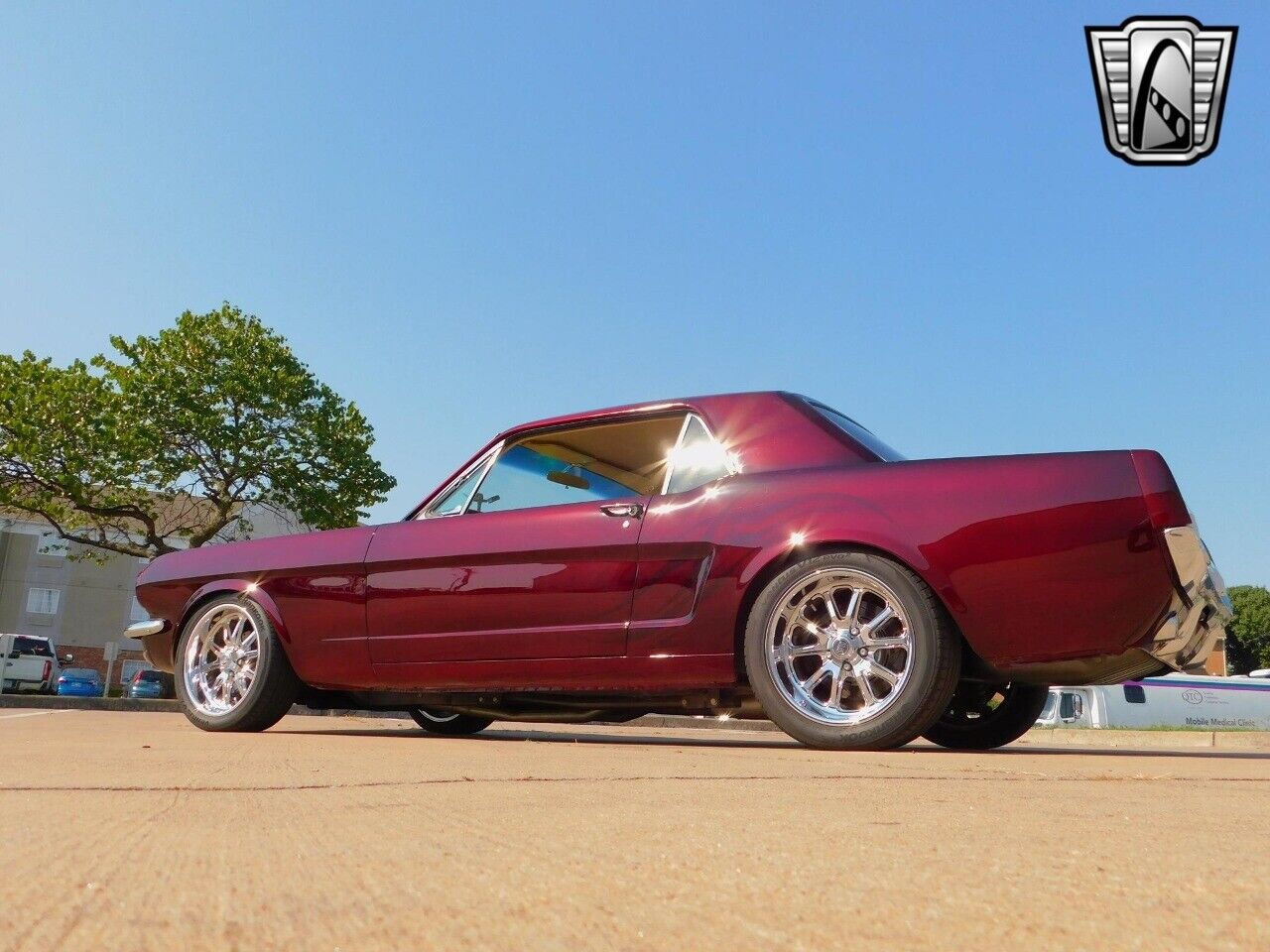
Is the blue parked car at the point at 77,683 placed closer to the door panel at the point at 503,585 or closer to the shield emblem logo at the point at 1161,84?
the door panel at the point at 503,585

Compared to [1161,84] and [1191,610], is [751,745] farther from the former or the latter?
[1161,84]

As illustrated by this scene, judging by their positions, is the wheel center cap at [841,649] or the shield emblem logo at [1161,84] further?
the shield emblem logo at [1161,84]

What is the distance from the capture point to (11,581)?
51000mm

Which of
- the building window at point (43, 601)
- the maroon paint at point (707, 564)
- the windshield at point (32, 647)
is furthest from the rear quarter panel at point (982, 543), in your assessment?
the building window at point (43, 601)

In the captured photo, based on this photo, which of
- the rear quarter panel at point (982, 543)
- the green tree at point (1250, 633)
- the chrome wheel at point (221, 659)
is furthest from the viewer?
the green tree at point (1250, 633)

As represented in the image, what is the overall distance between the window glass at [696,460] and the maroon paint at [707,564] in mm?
75

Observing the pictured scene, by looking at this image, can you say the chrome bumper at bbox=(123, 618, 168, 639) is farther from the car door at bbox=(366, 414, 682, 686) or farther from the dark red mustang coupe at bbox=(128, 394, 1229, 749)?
the car door at bbox=(366, 414, 682, 686)

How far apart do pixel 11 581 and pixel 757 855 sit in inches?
2275

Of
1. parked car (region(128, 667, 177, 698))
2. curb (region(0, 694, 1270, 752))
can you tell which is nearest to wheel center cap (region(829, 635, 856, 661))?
curb (region(0, 694, 1270, 752))

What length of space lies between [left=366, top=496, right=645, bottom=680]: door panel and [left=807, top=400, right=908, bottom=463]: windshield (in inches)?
34.7

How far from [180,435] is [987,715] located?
78.5 feet

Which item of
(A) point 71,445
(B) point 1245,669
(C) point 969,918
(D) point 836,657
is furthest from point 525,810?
(B) point 1245,669

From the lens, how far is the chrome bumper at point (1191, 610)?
11.3ft

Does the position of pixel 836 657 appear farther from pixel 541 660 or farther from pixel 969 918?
pixel 969 918
